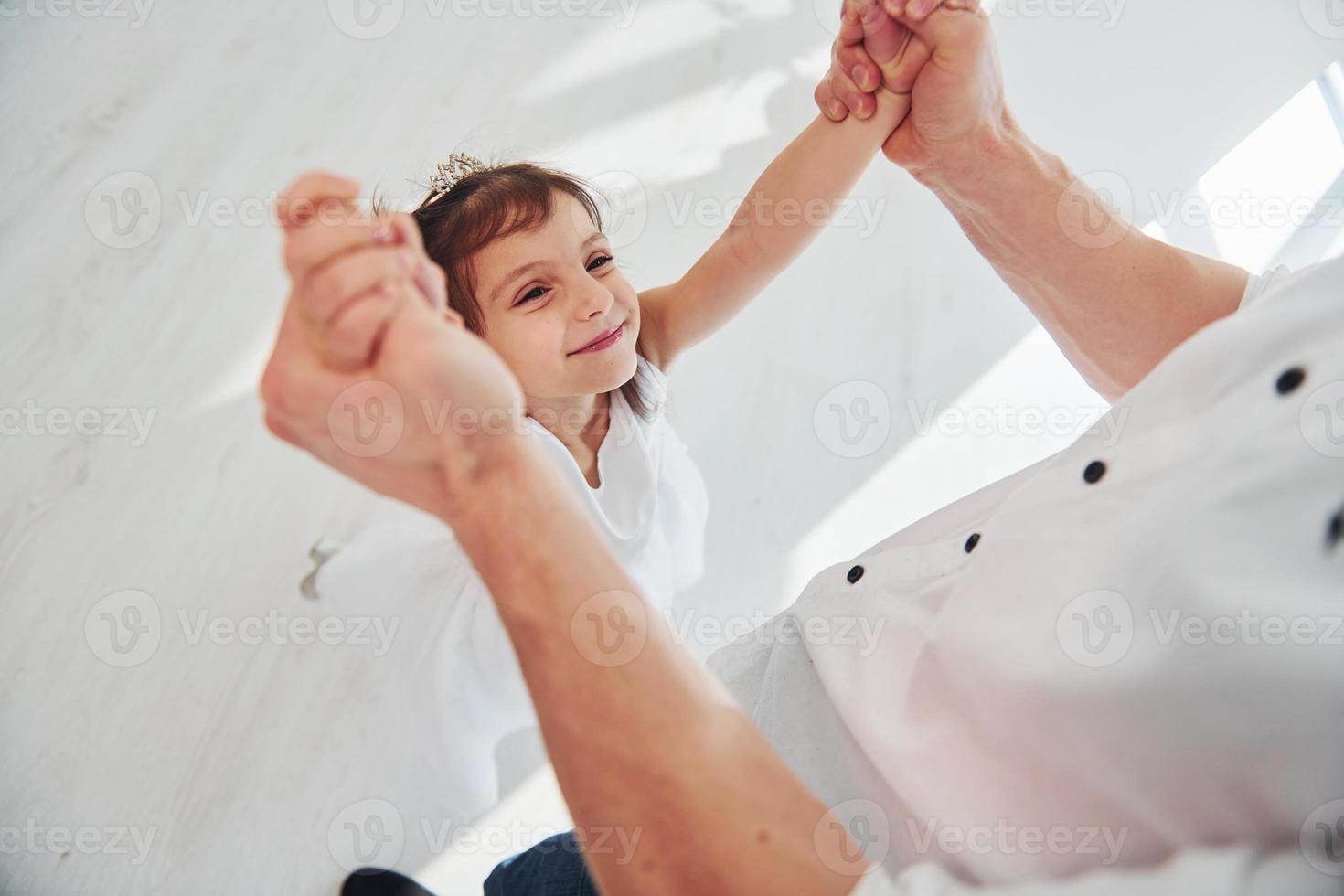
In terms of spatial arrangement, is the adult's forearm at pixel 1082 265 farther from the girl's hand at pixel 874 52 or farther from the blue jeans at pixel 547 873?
the blue jeans at pixel 547 873

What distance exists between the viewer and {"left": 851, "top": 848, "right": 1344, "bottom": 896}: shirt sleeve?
352 mm

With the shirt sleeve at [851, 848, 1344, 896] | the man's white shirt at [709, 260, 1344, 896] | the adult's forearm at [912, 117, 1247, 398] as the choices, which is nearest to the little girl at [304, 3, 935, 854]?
the adult's forearm at [912, 117, 1247, 398]

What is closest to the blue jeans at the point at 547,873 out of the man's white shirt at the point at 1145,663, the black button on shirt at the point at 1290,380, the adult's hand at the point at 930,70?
the man's white shirt at the point at 1145,663

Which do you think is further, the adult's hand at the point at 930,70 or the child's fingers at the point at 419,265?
the adult's hand at the point at 930,70

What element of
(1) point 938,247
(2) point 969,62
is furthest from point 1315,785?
(1) point 938,247

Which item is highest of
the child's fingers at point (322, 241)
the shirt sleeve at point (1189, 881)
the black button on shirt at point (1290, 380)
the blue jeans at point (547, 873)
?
the child's fingers at point (322, 241)

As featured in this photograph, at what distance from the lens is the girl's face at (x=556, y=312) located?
0.90 meters

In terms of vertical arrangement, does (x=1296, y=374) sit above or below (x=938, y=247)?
below

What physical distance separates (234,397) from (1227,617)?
1333 millimetres

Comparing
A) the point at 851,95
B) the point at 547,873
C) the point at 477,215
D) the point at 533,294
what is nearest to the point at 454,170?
the point at 477,215

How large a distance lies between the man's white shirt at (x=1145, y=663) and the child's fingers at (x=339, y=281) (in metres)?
0.33

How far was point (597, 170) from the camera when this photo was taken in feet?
5.18

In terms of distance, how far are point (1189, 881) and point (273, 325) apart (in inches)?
54.6

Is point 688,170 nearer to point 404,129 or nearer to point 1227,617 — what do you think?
point 404,129
